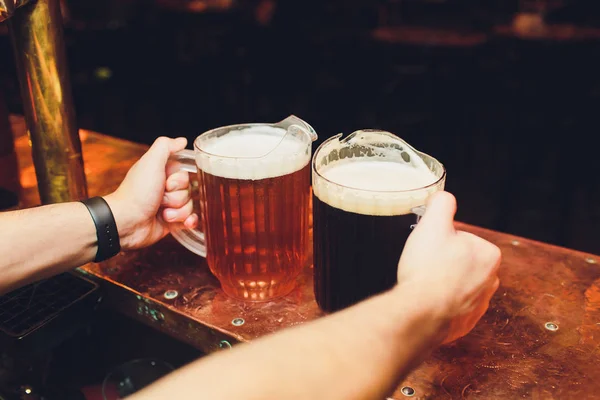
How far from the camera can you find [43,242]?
42.1 inches

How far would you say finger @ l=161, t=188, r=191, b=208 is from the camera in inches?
46.1

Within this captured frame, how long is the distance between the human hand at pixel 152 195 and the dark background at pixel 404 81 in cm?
297

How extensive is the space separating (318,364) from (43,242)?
0.70 meters

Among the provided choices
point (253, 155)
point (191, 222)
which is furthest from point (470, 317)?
point (191, 222)

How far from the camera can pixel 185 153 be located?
1.10 meters

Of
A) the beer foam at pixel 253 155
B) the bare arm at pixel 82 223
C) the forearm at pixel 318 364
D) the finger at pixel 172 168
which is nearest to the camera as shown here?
the forearm at pixel 318 364

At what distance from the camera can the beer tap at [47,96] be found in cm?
113

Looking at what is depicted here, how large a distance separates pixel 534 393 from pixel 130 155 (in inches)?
57.5

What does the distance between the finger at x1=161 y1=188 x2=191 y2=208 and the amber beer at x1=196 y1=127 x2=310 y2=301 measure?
15 cm

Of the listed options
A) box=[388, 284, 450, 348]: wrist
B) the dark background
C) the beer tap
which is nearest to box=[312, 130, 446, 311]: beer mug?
box=[388, 284, 450, 348]: wrist

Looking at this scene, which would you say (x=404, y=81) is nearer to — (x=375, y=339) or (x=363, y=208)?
(x=363, y=208)

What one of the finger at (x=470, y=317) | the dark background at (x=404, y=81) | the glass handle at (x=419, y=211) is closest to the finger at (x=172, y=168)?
the glass handle at (x=419, y=211)

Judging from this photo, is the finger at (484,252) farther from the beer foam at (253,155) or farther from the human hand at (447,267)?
the beer foam at (253,155)

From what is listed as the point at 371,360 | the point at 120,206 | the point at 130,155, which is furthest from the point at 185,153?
the point at 130,155
